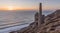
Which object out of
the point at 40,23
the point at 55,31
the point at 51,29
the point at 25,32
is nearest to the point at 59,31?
the point at 55,31

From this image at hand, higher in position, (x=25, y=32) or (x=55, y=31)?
(x=55, y=31)

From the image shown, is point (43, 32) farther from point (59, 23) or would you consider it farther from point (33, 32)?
point (33, 32)

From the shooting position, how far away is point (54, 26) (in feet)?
35.8

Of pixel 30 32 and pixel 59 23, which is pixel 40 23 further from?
pixel 59 23

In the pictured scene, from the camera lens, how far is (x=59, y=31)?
9.52m

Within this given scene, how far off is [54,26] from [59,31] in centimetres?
140

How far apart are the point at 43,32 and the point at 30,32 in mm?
3230

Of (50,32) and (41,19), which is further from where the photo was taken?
(41,19)

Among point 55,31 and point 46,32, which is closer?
point 55,31

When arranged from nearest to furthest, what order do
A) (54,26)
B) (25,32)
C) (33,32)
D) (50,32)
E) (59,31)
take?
(59,31) → (50,32) → (54,26) → (33,32) → (25,32)

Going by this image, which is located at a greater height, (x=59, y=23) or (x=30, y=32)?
(x=59, y=23)

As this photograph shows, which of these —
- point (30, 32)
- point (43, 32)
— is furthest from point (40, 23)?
point (43, 32)

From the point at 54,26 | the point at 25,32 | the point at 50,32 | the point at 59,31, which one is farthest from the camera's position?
the point at 25,32

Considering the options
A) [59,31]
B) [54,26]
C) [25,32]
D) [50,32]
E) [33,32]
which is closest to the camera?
[59,31]
